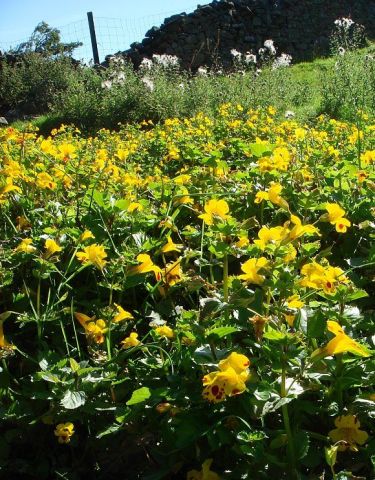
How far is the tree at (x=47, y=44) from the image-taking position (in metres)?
15.5

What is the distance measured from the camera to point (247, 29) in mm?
14867

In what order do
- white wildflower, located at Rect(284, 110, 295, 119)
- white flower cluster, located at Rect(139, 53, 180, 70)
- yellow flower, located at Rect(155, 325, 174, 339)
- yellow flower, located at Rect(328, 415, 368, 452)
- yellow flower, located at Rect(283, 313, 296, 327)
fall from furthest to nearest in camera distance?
1. white flower cluster, located at Rect(139, 53, 180, 70)
2. white wildflower, located at Rect(284, 110, 295, 119)
3. yellow flower, located at Rect(155, 325, 174, 339)
4. yellow flower, located at Rect(283, 313, 296, 327)
5. yellow flower, located at Rect(328, 415, 368, 452)

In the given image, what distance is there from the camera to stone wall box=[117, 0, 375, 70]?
1412 cm

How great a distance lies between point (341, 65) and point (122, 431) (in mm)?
7342

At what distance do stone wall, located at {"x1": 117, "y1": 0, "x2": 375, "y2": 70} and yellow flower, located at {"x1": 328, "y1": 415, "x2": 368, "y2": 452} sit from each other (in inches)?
510

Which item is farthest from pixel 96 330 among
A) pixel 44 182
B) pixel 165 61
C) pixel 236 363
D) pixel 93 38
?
pixel 93 38

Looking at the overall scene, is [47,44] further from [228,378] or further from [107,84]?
[228,378]

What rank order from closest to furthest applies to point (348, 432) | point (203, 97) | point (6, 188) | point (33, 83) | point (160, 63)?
1. point (348, 432)
2. point (6, 188)
3. point (203, 97)
4. point (160, 63)
5. point (33, 83)

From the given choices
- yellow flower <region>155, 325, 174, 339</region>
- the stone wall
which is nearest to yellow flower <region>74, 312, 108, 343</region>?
yellow flower <region>155, 325, 174, 339</region>

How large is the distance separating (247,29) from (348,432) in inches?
586

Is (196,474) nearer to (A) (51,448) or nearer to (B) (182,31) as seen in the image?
(A) (51,448)

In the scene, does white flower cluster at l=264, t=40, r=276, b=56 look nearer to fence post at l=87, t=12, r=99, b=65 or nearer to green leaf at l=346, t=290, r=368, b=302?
fence post at l=87, t=12, r=99, b=65

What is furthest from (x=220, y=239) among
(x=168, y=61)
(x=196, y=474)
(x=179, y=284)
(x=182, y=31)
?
(x=182, y=31)

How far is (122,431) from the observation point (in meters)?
1.51
